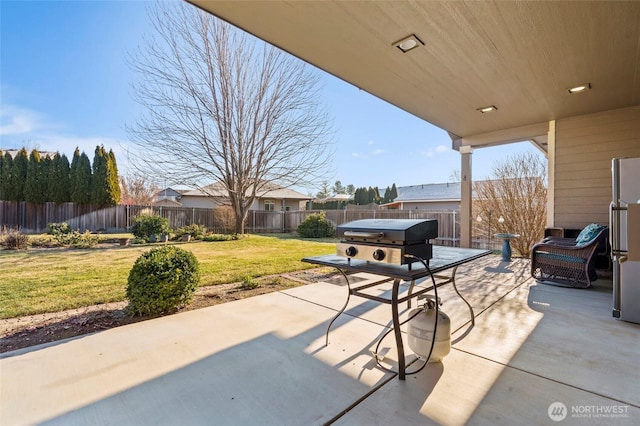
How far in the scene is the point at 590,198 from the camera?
5180mm

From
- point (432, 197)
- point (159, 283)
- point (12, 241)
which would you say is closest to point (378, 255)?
point (159, 283)

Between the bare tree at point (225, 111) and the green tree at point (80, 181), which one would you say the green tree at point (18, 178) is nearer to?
the green tree at point (80, 181)

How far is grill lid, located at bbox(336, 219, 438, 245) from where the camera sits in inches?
68.4

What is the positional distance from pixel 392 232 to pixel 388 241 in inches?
2.8

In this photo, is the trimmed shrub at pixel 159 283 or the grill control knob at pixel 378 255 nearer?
the grill control knob at pixel 378 255

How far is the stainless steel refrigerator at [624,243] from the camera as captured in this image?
9.11 ft

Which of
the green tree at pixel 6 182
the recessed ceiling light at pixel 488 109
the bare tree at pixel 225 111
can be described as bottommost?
the green tree at pixel 6 182

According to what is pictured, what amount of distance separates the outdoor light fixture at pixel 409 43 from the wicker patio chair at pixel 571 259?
370cm

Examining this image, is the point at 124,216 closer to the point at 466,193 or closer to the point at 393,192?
the point at 466,193

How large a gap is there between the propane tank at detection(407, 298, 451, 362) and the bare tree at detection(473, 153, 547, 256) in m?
6.46

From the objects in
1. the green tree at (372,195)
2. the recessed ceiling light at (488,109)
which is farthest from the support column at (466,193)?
the green tree at (372,195)

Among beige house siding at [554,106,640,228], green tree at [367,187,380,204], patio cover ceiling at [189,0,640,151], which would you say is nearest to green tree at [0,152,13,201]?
patio cover ceiling at [189,0,640,151]

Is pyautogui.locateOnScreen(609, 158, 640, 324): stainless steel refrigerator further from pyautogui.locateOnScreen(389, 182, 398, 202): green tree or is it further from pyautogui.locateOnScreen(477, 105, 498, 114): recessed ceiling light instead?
pyautogui.locateOnScreen(389, 182, 398, 202): green tree

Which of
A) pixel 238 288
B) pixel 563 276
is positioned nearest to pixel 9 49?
pixel 238 288
